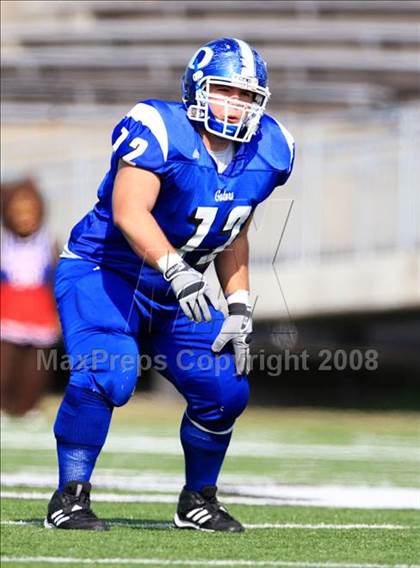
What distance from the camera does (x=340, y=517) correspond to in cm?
580

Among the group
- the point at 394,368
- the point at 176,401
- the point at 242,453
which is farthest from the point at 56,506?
the point at 394,368

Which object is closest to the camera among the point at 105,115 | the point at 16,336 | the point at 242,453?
the point at 242,453

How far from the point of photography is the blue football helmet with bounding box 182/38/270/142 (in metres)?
5.16

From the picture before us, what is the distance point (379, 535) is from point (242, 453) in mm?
4278

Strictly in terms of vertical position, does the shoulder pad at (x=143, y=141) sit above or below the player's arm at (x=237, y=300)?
above

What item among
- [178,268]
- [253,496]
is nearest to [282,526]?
[178,268]

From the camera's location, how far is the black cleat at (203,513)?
525cm

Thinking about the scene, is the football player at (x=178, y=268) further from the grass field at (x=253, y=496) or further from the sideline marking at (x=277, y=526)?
the grass field at (x=253, y=496)

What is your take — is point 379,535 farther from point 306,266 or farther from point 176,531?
point 306,266

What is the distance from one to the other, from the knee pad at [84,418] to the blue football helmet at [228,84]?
969 millimetres

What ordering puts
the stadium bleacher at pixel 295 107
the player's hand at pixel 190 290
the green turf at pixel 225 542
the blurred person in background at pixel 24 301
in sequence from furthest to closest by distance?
1. the stadium bleacher at pixel 295 107
2. the blurred person in background at pixel 24 301
3. the player's hand at pixel 190 290
4. the green turf at pixel 225 542

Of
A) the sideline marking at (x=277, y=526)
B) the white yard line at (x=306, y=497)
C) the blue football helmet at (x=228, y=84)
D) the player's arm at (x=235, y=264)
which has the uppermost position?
the blue football helmet at (x=228, y=84)

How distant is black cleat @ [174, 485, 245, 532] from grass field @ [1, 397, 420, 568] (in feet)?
0.31

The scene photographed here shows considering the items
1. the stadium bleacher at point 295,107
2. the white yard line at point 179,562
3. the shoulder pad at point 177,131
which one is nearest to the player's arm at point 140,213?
the shoulder pad at point 177,131
